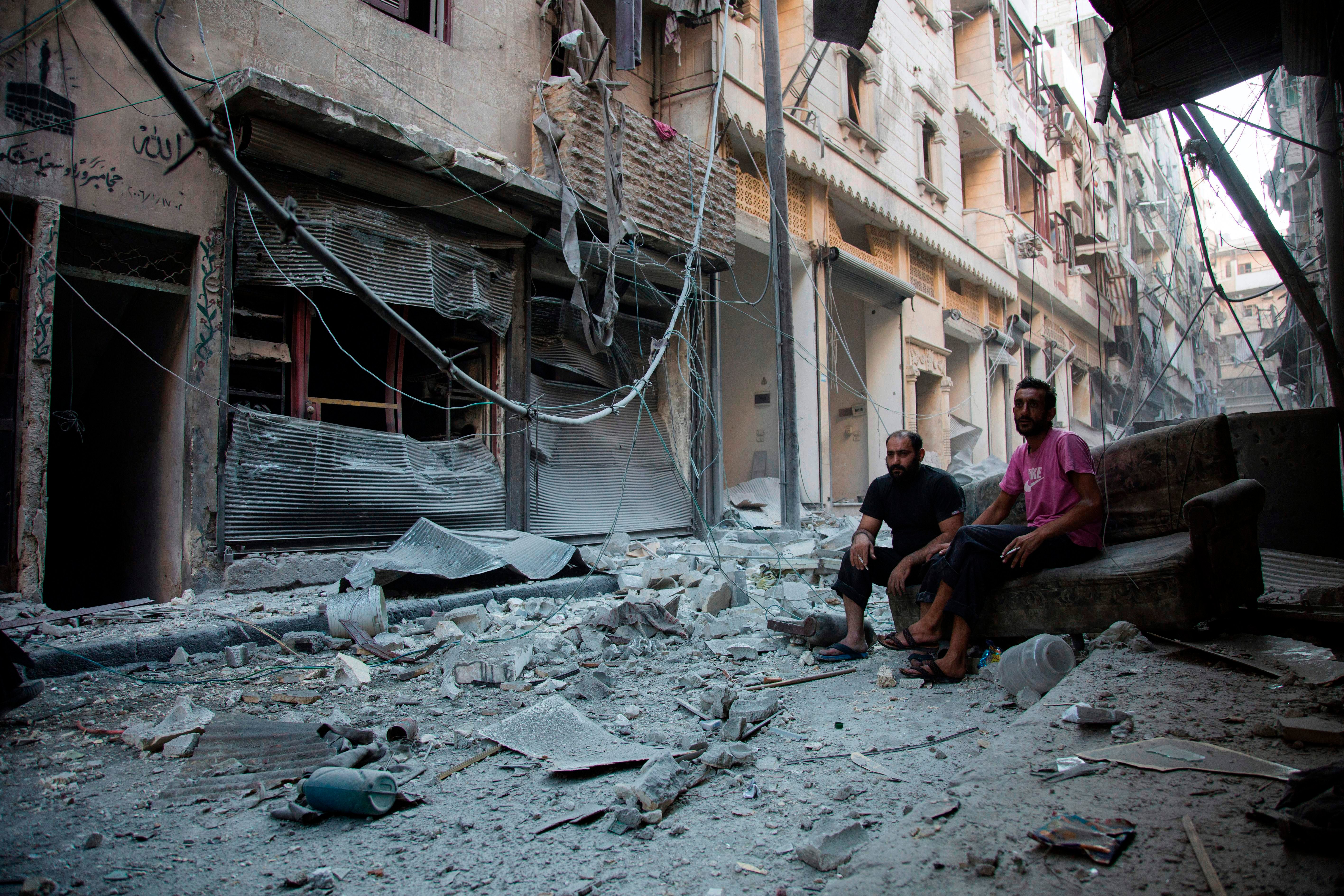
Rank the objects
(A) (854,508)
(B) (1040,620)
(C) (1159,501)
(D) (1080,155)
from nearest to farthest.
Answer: (B) (1040,620)
(C) (1159,501)
(A) (854,508)
(D) (1080,155)

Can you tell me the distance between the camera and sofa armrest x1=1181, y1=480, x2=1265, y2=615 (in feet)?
10.9

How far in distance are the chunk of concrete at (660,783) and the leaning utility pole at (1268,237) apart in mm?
6699

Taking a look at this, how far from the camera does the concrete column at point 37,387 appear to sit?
5051mm

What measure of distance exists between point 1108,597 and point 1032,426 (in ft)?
2.93

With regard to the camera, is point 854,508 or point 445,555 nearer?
point 445,555

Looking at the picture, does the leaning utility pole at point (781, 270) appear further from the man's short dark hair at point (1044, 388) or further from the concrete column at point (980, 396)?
the concrete column at point (980, 396)

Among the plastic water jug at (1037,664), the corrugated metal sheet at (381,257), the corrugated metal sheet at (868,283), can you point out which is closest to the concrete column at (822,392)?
the corrugated metal sheet at (868,283)

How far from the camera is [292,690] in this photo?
148 inches

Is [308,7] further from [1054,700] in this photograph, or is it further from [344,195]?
[1054,700]

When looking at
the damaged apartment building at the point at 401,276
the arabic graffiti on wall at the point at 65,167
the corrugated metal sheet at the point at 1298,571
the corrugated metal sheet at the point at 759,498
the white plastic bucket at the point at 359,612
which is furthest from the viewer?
the corrugated metal sheet at the point at 759,498

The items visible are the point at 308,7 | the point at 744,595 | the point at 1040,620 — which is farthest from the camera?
the point at 308,7

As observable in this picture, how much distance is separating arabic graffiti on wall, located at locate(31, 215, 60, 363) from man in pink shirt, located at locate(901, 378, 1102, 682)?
572cm

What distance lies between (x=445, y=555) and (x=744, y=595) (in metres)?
2.33

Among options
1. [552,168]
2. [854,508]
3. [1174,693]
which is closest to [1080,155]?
[854,508]
